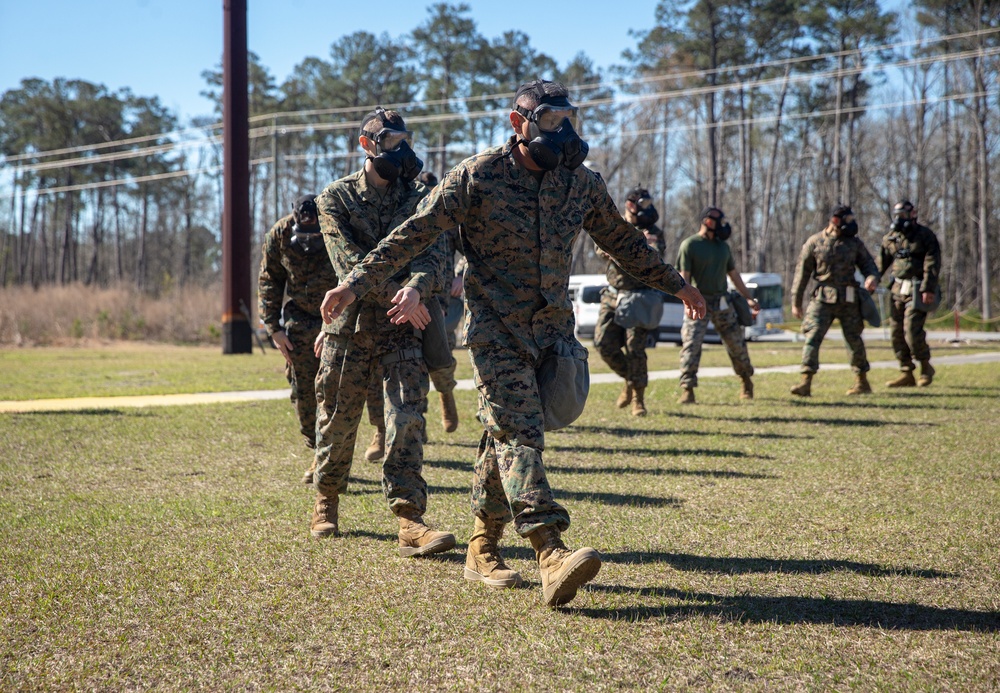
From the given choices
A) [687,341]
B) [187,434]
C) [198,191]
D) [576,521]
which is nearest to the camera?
[576,521]

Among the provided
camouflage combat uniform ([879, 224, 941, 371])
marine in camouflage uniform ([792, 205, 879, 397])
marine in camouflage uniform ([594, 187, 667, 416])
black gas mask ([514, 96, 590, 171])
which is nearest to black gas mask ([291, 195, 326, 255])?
black gas mask ([514, 96, 590, 171])

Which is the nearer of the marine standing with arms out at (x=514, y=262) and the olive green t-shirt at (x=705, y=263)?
the marine standing with arms out at (x=514, y=262)

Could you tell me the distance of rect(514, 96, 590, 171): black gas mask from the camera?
3912mm

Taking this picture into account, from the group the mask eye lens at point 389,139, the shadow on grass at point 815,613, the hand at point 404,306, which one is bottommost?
the shadow on grass at point 815,613

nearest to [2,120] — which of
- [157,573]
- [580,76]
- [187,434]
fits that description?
[580,76]

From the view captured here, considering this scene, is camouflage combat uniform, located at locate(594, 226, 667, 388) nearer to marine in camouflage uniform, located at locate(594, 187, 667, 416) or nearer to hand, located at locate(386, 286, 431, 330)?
marine in camouflage uniform, located at locate(594, 187, 667, 416)

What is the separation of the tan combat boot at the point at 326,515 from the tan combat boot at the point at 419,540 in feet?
1.76

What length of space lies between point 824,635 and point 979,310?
142ft

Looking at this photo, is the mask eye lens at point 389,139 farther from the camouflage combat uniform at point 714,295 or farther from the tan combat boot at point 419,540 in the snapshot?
the camouflage combat uniform at point 714,295

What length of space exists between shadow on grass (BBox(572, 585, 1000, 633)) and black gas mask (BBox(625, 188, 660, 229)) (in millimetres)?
6143

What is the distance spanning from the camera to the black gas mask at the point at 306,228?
6.05 meters

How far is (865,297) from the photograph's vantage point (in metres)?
11.2

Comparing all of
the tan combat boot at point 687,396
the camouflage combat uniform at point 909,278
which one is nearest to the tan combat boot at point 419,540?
the tan combat boot at point 687,396

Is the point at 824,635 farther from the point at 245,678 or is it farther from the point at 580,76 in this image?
the point at 580,76
